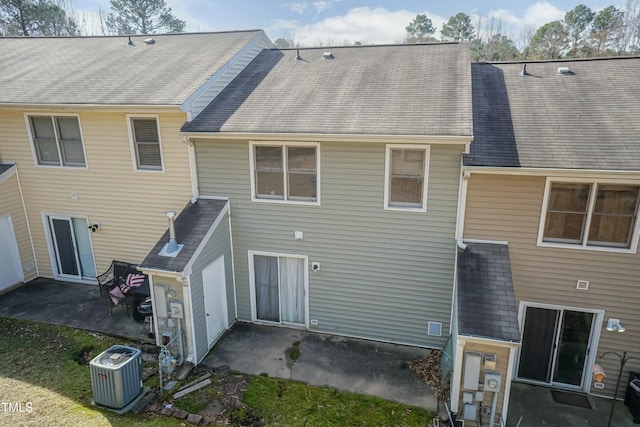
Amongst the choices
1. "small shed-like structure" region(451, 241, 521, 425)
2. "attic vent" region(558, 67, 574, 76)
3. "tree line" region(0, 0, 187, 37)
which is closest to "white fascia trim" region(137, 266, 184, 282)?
"small shed-like structure" region(451, 241, 521, 425)

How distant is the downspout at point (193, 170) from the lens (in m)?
9.07

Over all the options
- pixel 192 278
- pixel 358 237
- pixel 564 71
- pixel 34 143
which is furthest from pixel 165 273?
pixel 564 71

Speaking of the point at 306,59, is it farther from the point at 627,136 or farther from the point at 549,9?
the point at 549,9

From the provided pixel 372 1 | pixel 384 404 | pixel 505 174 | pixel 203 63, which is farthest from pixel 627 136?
A: pixel 372 1

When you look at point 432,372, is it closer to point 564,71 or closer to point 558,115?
point 558,115

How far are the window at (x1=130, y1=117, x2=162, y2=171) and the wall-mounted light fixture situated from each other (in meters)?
10.3

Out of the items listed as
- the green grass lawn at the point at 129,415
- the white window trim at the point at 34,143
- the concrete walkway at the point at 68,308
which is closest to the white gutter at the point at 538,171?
the green grass lawn at the point at 129,415

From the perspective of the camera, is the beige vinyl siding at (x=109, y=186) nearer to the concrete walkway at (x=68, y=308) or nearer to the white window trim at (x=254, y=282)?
the concrete walkway at (x=68, y=308)

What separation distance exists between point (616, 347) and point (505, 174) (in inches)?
161

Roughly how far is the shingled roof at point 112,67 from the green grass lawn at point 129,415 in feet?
19.9

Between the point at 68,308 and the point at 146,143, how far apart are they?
495cm

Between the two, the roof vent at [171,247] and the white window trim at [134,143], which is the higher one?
the white window trim at [134,143]

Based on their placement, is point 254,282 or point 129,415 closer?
point 129,415

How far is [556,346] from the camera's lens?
311 inches
